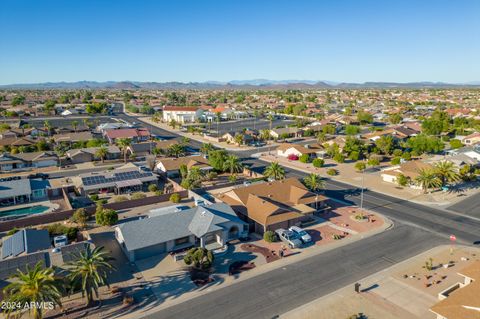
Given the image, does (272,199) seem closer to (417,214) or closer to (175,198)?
(175,198)

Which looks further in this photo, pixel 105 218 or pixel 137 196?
pixel 137 196

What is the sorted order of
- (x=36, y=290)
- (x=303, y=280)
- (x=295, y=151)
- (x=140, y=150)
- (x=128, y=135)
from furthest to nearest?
1. (x=128, y=135)
2. (x=140, y=150)
3. (x=295, y=151)
4. (x=303, y=280)
5. (x=36, y=290)

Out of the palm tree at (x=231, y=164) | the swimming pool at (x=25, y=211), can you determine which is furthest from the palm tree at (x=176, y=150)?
the swimming pool at (x=25, y=211)

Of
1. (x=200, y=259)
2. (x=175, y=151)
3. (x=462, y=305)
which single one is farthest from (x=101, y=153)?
(x=462, y=305)

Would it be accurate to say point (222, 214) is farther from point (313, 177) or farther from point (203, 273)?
point (313, 177)

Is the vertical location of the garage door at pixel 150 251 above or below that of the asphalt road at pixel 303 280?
above

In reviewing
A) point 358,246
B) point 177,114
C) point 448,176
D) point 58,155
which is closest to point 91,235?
point 358,246

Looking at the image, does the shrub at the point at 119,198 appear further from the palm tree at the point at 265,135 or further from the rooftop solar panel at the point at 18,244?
the palm tree at the point at 265,135
